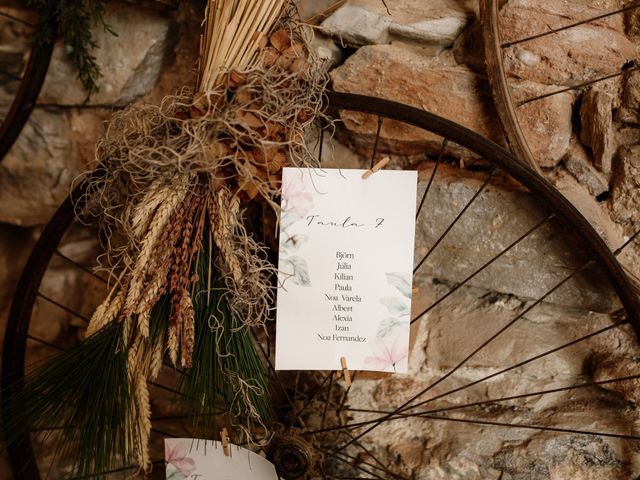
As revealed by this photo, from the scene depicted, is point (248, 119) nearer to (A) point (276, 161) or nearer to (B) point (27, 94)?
(A) point (276, 161)

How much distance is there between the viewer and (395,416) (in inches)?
33.6

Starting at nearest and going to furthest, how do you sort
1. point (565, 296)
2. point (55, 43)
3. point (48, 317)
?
point (565, 296)
point (55, 43)
point (48, 317)

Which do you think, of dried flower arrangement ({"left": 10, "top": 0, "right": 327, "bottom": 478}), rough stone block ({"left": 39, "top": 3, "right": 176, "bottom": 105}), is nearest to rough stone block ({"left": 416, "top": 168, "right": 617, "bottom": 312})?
dried flower arrangement ({"left": 10, "top": 0, "right": 327, "bottom": 478})

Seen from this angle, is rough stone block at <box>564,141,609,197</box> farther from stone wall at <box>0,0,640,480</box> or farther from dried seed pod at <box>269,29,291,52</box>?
dried seed pod at <box>269,29,291,52</box>

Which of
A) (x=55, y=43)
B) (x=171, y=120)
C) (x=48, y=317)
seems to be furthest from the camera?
(x=48, y=317)

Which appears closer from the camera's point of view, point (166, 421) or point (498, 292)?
point (498, 292)

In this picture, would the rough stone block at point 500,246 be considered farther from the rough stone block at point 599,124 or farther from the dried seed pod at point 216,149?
the dried seed pod at point 216,149

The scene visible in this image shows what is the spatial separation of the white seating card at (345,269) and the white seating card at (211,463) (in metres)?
0.15

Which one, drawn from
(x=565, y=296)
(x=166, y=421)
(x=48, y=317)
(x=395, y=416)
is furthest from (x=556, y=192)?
(x=48, y=317)

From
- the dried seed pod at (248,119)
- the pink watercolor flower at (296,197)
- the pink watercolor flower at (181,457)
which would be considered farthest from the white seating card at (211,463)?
the dried seed pod at (248,119)

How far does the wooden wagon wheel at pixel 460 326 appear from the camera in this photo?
0.75 metres

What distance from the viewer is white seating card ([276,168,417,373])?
0.75 metres

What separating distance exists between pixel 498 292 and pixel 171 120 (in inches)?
20.3

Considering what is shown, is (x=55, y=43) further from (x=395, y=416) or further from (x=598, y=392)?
(x=598, y=392)
